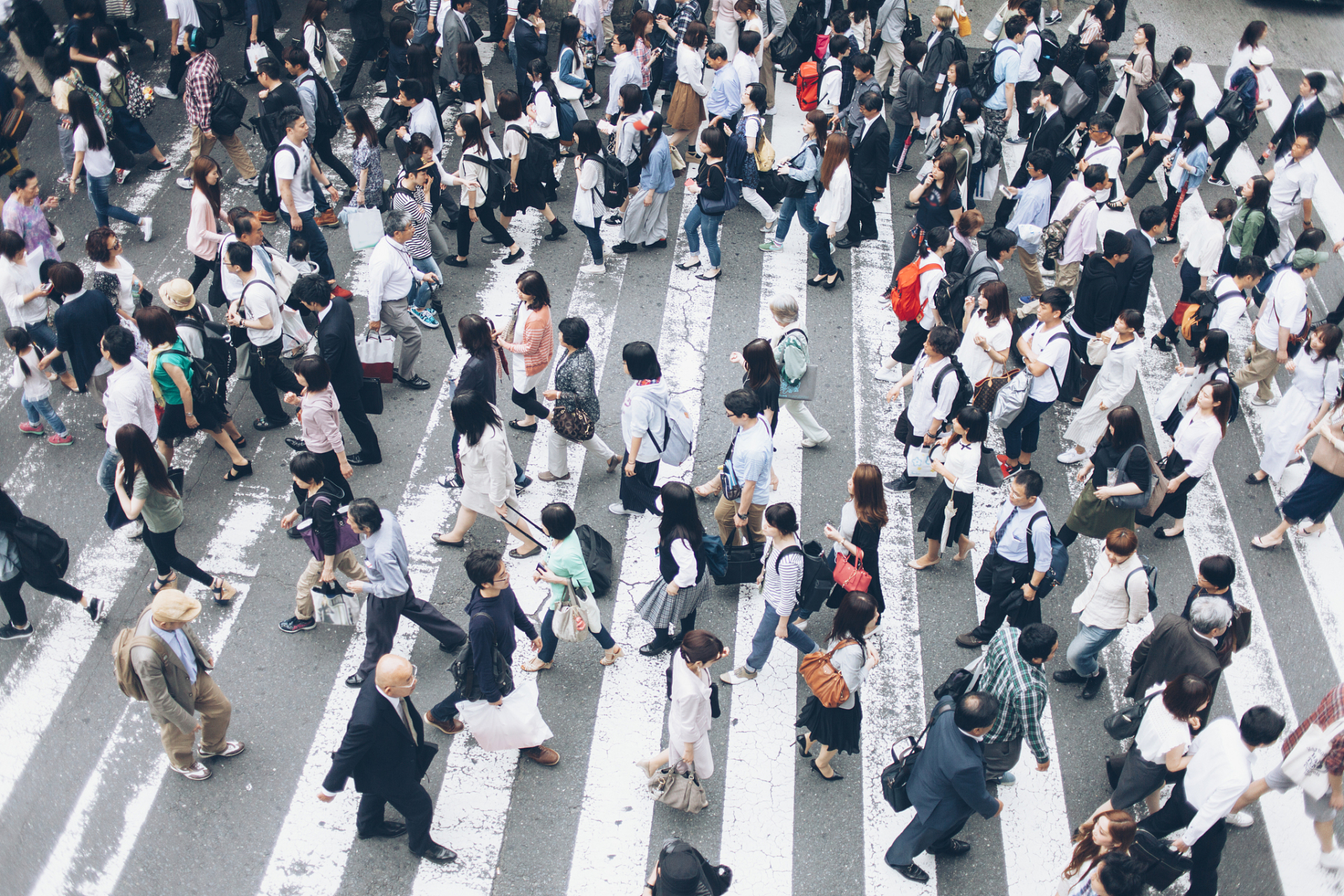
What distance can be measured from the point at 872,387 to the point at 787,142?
4.83 meters

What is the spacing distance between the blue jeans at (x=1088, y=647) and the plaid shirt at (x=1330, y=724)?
1234mm

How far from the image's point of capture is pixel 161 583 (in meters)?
8.16

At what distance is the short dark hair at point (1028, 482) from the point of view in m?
7.12

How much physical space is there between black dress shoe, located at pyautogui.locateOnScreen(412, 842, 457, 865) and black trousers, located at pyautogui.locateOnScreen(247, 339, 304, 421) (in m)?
4.25

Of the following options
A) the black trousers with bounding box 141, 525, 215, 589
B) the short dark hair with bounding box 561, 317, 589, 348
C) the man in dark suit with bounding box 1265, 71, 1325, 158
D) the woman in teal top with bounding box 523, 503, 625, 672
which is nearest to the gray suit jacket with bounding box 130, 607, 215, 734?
the black trousers with bounding box 141, 525, 215, 589

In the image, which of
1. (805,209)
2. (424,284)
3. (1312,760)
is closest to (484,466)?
(424,284)

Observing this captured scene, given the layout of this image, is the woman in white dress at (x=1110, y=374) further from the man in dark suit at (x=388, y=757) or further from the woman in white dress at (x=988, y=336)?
the man in dark suit at (x=388, y=757)

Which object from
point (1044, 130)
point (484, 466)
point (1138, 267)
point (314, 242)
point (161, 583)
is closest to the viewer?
point (484, 466)

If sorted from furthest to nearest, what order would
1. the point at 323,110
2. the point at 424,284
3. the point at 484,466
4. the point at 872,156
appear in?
the point at 323,110 < the point at 872,156 < the point at 424,284 < the point at 484,466

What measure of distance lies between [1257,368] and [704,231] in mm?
5569

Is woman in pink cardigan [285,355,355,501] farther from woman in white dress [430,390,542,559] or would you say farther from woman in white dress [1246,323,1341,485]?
woman in white dress [1246,323,1341,485]

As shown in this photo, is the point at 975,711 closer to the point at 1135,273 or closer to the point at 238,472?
the point at 1135,273

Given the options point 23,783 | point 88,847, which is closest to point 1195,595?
point 88,847

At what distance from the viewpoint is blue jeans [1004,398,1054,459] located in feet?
29.8
